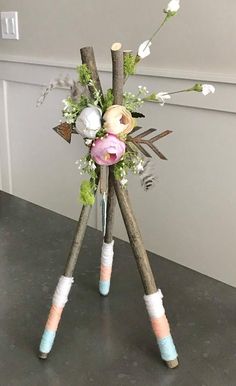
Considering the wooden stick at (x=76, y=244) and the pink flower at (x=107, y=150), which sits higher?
the pink flower at (x=107, y=150)

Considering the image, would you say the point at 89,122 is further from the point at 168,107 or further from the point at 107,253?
the point at 168,107

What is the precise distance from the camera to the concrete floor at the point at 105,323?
78cm

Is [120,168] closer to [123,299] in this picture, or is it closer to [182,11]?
[123,299]

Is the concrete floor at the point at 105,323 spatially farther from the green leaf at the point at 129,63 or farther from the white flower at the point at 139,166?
the green leaf at the point at 129,63

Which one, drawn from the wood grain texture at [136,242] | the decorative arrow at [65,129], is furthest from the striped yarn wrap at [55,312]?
the decorative arrow at [65,129]

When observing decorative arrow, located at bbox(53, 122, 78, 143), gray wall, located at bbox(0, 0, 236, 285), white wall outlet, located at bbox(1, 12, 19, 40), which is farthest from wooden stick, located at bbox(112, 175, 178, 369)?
white wall outlet, located at bbox(1, 12, 19, 40)

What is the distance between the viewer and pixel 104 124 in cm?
73

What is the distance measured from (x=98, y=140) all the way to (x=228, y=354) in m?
0.41

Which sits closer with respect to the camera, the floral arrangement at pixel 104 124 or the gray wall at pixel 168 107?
the floral arrangement at pixel 104 124

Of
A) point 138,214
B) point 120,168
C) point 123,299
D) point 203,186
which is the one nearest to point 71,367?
point 123,299

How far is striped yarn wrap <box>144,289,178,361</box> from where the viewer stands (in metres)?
0.79

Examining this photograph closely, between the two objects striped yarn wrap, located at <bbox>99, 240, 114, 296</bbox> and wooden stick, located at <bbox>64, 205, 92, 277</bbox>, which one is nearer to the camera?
wooden stick, located at <bbox>64, 205, 92, 277</bbox>

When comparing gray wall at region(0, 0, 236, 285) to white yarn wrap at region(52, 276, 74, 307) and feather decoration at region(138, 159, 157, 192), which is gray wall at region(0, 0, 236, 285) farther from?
white yarn wrap at region(52, 276, 74, 307)

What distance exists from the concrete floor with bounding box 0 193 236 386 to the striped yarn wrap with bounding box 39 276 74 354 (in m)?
0.03
